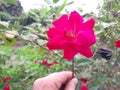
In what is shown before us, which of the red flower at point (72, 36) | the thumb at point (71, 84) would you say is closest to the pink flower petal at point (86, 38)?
the red flower at point (72, 36)

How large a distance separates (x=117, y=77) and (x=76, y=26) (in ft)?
4.11

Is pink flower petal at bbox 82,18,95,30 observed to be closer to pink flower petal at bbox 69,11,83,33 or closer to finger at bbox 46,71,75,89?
pink flower petal at bbox 69,11,83,33

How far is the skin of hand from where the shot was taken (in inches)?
27.1

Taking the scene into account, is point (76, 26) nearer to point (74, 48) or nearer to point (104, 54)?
point (74, 48)

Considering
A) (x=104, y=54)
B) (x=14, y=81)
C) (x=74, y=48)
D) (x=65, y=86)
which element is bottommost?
(x=14, y=81)

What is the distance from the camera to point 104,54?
83.4 inches

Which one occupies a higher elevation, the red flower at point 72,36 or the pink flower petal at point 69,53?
the red flower at point 72,36

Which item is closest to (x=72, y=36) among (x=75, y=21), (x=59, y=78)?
(x=75, y=21)

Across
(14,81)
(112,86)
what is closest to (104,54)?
(112,86)

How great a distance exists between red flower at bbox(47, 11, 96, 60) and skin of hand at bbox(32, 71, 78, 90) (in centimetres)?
10

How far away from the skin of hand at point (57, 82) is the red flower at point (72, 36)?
101mm

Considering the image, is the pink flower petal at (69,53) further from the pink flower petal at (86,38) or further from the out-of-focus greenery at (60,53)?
the out-of-focus greenery at (60,53)

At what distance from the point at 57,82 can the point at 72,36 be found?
13 centimetres

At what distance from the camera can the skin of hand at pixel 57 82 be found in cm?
69
